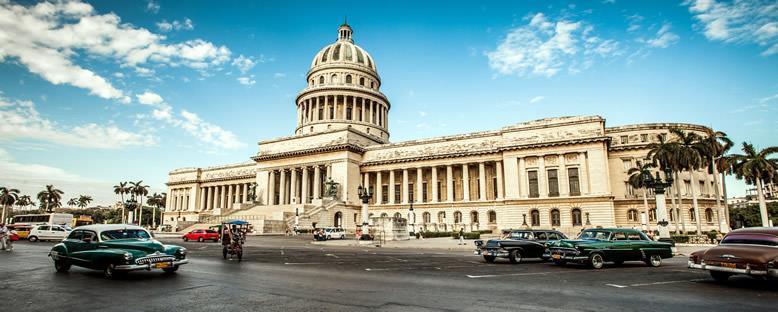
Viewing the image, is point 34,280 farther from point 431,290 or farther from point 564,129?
point 564,129

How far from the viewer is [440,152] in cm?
6438

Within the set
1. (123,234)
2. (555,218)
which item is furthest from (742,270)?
(555,218)

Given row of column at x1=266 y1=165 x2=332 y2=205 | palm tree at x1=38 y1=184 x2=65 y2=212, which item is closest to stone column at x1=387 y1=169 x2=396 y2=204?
row of column at x1=266 y1=165 x2=332 y2=205

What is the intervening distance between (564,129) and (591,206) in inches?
383

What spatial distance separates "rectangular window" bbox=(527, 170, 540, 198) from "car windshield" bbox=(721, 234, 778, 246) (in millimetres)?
41677

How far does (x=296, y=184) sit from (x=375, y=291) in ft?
203

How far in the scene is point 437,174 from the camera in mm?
65562

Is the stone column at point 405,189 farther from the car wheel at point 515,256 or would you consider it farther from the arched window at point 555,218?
the car wheel at point 515,256

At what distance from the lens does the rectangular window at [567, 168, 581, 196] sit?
5184 cm

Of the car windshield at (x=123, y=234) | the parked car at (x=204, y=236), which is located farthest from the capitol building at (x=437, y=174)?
the car windshield at (x=123, y=234)

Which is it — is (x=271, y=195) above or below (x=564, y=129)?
below

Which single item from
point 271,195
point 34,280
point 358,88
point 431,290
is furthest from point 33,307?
point 358,88

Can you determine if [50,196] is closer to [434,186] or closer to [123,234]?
[434,186]

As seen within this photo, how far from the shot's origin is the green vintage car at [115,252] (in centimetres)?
1233
